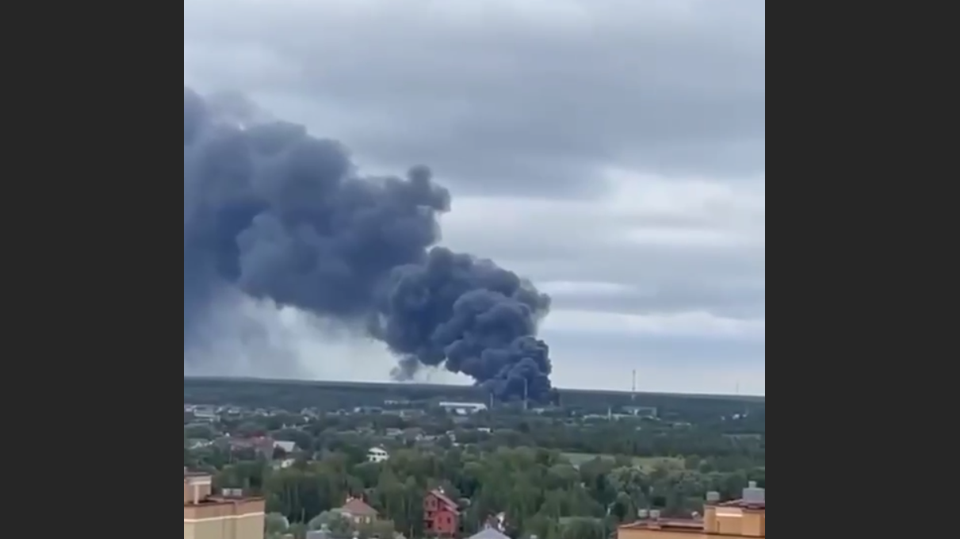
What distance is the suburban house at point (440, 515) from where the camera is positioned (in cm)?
343

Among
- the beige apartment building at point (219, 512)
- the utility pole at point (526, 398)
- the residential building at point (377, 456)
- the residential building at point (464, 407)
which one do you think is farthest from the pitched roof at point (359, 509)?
the utility pole at point (526, 398)

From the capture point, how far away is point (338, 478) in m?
3.49

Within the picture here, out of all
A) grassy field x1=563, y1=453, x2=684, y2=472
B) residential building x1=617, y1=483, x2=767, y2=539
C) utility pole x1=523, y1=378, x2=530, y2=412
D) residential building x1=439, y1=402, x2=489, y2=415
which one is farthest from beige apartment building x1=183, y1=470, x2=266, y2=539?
residential building x1=617, y1=483, x2=767, y2=539

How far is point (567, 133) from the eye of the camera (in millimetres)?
3510

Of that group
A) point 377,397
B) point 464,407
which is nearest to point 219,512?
point 377,397

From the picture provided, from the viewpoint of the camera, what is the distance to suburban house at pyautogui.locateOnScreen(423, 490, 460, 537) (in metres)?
3.43

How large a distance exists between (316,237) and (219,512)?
87cm

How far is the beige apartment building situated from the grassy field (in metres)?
0.94

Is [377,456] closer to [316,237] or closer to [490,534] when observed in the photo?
[490,534]

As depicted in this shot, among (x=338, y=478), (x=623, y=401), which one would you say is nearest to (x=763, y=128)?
(x=623, y=401)

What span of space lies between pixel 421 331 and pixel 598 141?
781 millimetres
